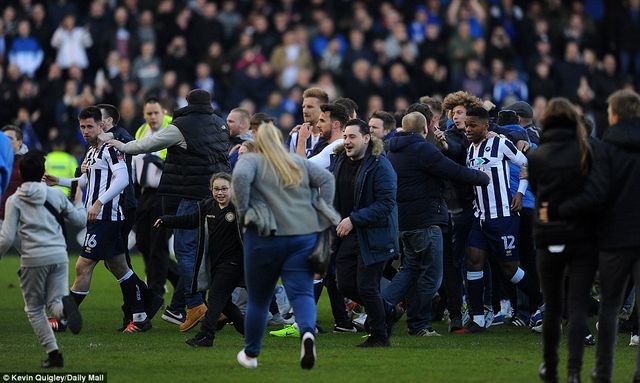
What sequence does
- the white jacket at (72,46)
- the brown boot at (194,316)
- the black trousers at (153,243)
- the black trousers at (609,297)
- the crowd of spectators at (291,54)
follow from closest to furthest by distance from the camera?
1. the black trousers at (609,297)
2. the brown boot at (194,316)
3. the black trousers at (153,243)
4. the crowd of spectators at (291,54)
5. the white jacket at (72,46)

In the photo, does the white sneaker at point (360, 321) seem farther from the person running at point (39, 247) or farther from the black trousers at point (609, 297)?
the black trousers at point (609, 297)

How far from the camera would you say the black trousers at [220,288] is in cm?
1193

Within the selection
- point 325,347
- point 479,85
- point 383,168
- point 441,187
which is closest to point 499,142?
point 441,187

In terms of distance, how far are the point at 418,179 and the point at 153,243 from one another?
3.56 meters

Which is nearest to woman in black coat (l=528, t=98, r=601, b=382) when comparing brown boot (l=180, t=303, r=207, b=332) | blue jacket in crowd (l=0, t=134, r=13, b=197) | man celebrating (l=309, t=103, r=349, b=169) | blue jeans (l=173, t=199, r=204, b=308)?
man celebrating (l=309, t=103, r=349, b=169)

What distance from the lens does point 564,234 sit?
9.43 m

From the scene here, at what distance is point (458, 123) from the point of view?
14102mm

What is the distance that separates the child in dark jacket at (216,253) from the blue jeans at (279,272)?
1726 mm

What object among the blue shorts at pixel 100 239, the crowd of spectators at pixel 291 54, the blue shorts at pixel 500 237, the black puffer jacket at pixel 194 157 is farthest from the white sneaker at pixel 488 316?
the crowd of spectators at pixel 291 54

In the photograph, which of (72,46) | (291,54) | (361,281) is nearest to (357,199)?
(361,281)

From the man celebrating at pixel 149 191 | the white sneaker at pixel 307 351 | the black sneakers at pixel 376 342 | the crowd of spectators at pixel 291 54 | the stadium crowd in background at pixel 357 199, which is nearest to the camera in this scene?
the stadium crowd in background at pixel 357 199

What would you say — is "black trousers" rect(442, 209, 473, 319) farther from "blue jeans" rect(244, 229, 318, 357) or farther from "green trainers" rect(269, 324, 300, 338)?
"blue jeans" rect(244, 229, 318, 357)

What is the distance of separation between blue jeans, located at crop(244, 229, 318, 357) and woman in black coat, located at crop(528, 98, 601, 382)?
69.5 inches

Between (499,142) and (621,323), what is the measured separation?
2241mm
